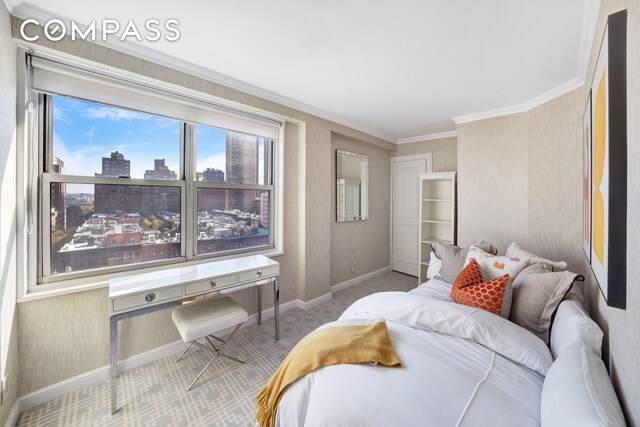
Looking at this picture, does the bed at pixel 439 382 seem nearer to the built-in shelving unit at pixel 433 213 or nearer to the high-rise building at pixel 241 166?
the high-rise building at pixel 241 166

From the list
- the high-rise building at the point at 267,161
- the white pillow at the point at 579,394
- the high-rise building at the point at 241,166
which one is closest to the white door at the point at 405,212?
the high-rise building at the point at 267,161

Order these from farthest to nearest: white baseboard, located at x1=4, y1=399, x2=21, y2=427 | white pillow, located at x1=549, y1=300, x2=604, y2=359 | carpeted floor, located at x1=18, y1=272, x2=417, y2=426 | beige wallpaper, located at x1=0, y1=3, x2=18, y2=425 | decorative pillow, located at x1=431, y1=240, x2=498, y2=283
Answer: decorative pillow, located at x1=431, y1=240, x2=498, y2=283 < carpeted floor, located at x1=18, y1=272, x2=417, y2=426 < white baseboard, located at x1=4, y1=399, x2=21, y2=427 < beige wallpaper, located at x1=0, y1=3, x2=18, y2=425 < white pillow, located at x1=549, y1=300, x2=604, y2=359

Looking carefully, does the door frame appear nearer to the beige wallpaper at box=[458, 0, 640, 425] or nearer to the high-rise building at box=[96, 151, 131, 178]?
the beige wallpaper at box=[458, 0, 640, 425]

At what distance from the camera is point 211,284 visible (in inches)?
83.9

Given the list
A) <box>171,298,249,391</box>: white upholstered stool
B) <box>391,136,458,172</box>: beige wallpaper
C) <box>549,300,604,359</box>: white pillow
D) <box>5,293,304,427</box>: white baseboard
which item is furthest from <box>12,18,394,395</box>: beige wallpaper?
<box>549,300,604,359</box>: white pillow

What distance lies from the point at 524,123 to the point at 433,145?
59.2 inches

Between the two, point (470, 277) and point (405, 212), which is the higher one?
point (405, 212)

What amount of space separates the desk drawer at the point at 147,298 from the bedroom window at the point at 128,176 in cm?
48

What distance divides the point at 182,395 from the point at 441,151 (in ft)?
14.9

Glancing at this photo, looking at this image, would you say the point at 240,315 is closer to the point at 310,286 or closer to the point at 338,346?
the point at 338,346

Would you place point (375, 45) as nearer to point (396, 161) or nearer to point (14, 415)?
point (396, 161)

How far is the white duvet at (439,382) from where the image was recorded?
1017 mm

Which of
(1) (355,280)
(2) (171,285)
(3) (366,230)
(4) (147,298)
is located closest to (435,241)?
(3) (366,230)

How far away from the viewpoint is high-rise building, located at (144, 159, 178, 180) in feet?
7.64
